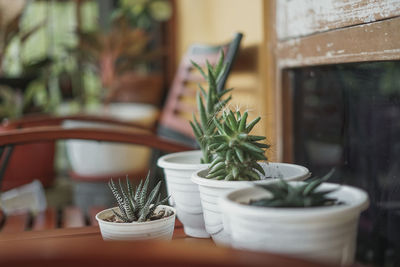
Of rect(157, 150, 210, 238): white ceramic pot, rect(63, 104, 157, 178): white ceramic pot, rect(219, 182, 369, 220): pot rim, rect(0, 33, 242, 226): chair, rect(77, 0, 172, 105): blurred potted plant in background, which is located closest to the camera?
rect(219, 182, 369, 220): pot rim

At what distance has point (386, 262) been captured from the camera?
150 centimetres

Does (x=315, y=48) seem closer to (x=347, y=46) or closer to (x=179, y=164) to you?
(x=347, y=46)

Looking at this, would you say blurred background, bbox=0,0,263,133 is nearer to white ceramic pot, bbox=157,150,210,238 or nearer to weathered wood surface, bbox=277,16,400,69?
weathered wood surface, bbox=277,16,400,69

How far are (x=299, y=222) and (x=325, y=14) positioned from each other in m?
0.93

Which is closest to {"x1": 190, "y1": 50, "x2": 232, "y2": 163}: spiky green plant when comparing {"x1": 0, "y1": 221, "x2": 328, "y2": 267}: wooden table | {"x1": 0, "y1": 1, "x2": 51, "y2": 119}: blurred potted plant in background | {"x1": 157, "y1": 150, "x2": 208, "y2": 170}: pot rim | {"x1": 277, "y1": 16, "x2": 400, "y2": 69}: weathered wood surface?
{"x1": 157, "y1": 150, "x2": 208, "y2": 170}: pot rim

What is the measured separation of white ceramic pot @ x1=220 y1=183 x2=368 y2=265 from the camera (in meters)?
0.66

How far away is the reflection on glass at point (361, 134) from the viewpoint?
1.44 meters

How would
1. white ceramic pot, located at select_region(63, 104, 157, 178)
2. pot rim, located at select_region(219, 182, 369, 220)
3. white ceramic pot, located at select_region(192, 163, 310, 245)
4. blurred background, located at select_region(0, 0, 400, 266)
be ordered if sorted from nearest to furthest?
pot rim, located at select_region(219, 182, 369, 220) → white ceramic pot, located at select_region(192, 163, 310, 245) → blurred background, located at select_region(0, 0, 400, 266) → white ceramic pot, located at select_region(63, 104, 157, 178)

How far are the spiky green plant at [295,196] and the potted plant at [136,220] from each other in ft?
0.74

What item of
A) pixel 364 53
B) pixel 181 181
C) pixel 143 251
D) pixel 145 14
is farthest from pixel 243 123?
pixel 145 14

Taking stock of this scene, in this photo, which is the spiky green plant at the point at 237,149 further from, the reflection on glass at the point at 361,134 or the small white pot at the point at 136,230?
the reflection on glass at the point at 361,134

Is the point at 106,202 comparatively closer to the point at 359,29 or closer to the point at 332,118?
the point at 332,118

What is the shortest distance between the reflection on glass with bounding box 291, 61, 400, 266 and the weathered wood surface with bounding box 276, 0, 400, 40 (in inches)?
5.5

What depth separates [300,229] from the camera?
0.66m
